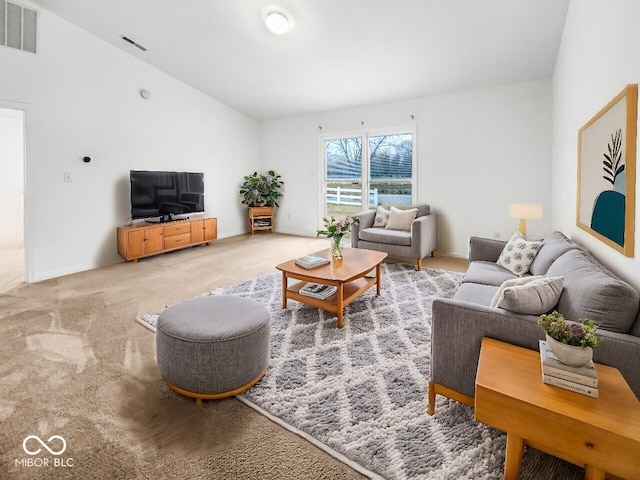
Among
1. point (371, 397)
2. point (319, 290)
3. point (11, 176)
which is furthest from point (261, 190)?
point (371, 397)

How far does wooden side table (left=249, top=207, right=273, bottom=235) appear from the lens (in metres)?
7.07

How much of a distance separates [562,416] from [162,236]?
17.1 feet

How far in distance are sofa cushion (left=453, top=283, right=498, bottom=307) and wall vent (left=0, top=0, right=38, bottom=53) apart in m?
5.09

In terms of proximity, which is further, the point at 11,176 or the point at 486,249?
the point at 11,176

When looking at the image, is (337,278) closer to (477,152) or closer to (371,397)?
(371,397)

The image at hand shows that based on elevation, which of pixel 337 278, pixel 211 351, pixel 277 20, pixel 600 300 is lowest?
pixel 211 351

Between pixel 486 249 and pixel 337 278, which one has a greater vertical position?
pixel 486 249

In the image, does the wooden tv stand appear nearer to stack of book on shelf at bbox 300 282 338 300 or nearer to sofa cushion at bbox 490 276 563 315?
stack of book on shelf at bbox 300 282 338 300

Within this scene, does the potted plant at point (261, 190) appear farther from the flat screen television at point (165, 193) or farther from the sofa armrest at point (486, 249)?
the sofa armrest at point (486, 249)

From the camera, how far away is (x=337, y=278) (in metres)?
2.80

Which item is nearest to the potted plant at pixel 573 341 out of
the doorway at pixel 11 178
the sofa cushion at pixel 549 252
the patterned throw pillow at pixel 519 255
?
the sofa cushion at pixel 549 252

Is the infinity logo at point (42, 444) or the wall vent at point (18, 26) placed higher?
the wall vent at point (18, 26)

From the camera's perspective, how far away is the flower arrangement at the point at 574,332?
1218mm

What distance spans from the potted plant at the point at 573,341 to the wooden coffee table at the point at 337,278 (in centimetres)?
163
